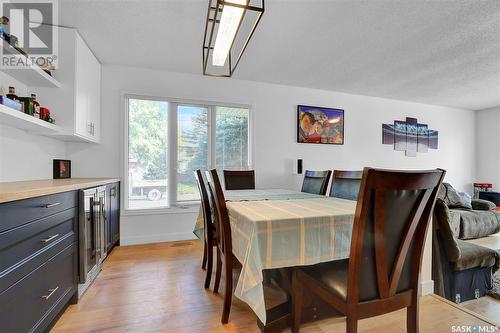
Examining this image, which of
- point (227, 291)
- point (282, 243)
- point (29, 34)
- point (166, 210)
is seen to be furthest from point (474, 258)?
Result: point (29, 34)

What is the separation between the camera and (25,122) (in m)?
1.91

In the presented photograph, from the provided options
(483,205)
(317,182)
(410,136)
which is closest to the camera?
(317,182)

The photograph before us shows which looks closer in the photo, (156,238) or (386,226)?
(386,226)

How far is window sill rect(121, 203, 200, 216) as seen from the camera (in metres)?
3.31

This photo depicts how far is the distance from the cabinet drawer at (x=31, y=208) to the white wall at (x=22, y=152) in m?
0.77

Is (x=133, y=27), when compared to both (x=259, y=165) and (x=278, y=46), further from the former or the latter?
(x=259, y=165)

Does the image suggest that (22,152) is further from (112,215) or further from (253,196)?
(253,196)

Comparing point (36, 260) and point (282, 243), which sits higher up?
point (282, 243)

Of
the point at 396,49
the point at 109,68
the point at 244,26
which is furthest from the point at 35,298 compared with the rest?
the point at 396,49

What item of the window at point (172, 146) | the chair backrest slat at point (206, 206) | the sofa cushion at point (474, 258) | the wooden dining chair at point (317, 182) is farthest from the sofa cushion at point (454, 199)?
the chair backrest slat at point (206, 206)

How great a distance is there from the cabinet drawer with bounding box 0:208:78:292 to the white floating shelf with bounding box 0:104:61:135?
29.8 inches

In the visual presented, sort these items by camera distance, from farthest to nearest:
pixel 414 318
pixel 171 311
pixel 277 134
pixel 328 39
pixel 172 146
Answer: pixel 277 134
pixel 172 146
pixel 328 39
pixel 171 311
pixel 414 318

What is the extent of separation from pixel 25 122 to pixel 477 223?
17.8 feet

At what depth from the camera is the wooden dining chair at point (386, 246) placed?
97 centimetres
